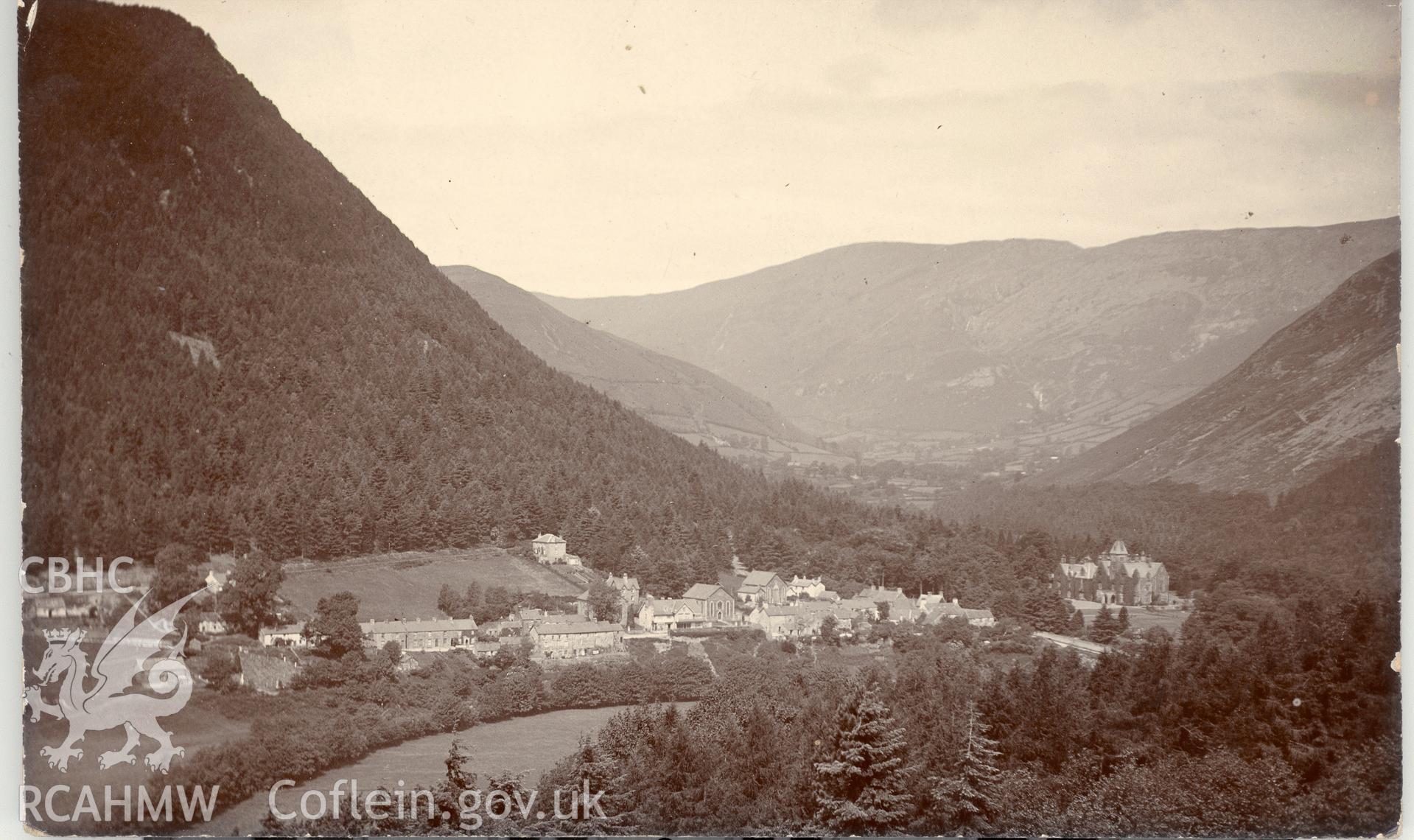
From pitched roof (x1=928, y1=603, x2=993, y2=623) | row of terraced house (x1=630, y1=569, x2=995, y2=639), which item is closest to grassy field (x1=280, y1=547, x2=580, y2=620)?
row of terraced house (x1=630, y1=569, x2=995, y2=639)

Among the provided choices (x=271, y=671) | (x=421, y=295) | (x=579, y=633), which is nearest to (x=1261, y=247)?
(x=579, y=633)

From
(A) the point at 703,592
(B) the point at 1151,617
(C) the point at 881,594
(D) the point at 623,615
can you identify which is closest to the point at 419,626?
(D) the point at 623,615

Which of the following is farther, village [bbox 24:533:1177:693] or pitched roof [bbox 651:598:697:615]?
pitched roof [bbox 651:598:697:615]

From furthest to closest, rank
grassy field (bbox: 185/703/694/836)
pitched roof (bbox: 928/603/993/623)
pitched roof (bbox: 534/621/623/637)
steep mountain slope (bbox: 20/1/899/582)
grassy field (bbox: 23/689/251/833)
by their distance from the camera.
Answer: pitched roof (bbox: 928/603/993/623) < pitched roof (bbox: 534/621/623/637) < steep mountain slope (bbox: 20/1/899/582) < grassy field (bbox: 185/703/694/836) < grassy field (bbox: 23/689/251/833)

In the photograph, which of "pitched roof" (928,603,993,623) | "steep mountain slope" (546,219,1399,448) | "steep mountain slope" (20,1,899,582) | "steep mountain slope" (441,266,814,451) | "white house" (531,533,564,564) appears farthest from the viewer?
"steep mountain slope" (441,266,814,451)

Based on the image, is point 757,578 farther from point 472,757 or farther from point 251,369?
point 251,369

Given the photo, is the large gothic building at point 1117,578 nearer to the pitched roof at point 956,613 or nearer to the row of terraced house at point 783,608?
the pitched roof at point 956,613

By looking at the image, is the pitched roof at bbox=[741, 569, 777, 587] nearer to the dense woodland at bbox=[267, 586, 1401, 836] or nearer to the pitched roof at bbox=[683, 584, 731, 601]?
the pitched roof at bbox=[683, 584, 731, 601]
